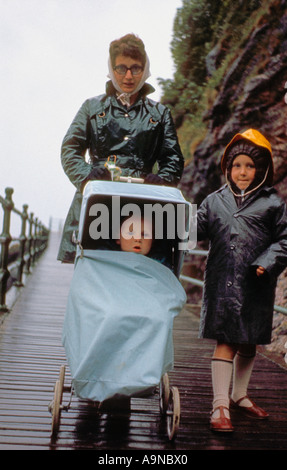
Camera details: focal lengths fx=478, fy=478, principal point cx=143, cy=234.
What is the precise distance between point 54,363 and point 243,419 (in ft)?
4.77

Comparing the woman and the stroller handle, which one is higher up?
the woman

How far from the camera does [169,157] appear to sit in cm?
267

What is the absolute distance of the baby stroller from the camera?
183 cm

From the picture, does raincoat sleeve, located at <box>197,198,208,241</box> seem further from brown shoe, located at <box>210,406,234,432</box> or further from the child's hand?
brown shoe, located at <box>210,406,234,432</box>

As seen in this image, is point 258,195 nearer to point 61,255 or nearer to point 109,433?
point 61,255

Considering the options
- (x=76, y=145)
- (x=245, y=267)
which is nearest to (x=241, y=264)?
(x=245, y=267)

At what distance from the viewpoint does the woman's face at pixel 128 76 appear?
2.59 meters

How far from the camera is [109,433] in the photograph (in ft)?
7.09

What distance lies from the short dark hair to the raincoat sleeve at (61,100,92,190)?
326 mm

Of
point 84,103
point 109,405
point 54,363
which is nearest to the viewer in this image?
point 109,405

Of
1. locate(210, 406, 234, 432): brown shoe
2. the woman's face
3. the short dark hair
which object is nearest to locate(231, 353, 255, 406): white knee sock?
locate(210, 406, 234, 432): brown shoe

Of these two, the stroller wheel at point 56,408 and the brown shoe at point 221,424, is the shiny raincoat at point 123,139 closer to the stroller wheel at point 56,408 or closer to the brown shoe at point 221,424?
the stroller wheel at point 56,408

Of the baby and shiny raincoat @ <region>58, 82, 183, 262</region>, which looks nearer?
the baby

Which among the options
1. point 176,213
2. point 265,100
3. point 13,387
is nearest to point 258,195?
point 176,213
